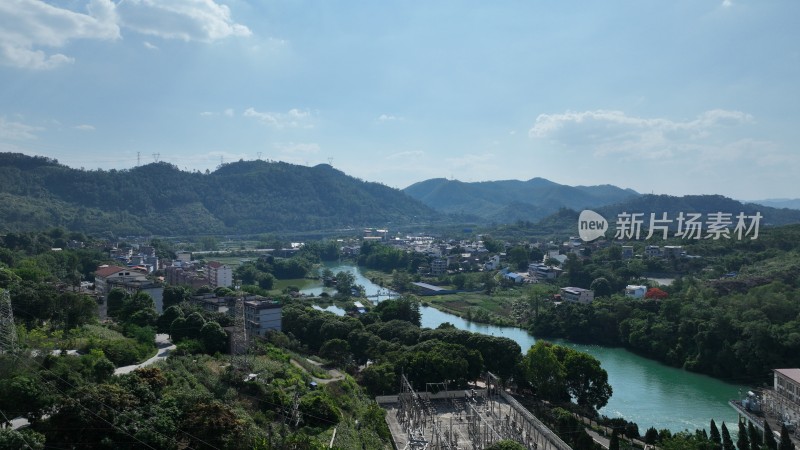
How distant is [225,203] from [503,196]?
6646 centimetres

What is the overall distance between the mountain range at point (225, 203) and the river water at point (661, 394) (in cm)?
3363

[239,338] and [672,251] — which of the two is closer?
[239,338]

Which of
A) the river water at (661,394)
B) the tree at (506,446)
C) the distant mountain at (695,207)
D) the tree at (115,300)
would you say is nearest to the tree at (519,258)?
the river water at (661,394)

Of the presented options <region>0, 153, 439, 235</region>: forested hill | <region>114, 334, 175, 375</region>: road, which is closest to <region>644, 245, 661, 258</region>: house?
<region>114, 334, 175, 375</region>: road

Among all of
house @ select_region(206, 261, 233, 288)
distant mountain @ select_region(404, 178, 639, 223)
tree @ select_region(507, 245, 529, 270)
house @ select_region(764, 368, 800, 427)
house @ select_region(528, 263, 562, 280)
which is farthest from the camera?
distant mountain @ select_region(404, 178, 639, 223)

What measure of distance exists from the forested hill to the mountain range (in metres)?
0.11

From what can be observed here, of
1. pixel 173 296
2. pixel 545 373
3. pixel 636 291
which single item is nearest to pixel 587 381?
pixel 545 373

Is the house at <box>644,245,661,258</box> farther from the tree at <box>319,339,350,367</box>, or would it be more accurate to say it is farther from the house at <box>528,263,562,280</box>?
the tree at <box>319,339,350,367</box>

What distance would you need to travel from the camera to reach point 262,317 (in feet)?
47.1

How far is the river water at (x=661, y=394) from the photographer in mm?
11031

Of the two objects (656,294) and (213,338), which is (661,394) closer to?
(656,294)

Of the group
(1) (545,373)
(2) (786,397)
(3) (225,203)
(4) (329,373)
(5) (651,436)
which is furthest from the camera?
(3) (225,203)

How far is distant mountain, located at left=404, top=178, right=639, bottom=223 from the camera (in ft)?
347

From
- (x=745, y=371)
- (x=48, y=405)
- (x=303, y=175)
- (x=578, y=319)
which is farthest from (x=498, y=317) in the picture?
(x=303, y=175)
